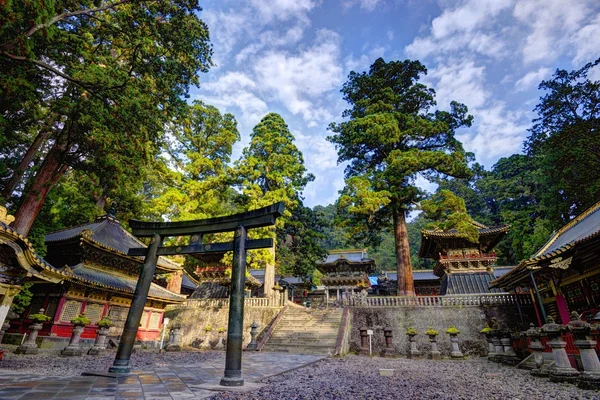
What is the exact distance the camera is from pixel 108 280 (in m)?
13.0

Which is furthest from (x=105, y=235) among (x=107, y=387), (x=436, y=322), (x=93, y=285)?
(x=436, y=322)

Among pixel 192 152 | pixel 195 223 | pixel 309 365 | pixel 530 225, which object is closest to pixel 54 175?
pixel 195 223

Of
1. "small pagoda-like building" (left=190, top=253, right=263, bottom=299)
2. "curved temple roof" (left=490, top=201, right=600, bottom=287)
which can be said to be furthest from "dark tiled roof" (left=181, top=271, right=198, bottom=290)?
"curved temple roof" (left=490, top=201, right=600, bottom=287)

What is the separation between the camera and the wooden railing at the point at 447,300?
13.8 m

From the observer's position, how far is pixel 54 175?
961 cm

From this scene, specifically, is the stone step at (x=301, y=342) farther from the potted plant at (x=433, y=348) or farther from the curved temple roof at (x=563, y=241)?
the curved temple roof at (x=563, y=241)

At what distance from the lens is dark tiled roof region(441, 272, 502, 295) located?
17.6m

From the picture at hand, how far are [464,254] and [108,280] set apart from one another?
22032 mm

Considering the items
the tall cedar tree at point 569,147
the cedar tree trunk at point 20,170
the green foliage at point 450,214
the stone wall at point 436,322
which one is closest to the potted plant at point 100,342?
the cedar tree trunk at point 20,170

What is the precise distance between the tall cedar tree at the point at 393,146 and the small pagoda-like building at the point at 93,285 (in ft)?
39.1

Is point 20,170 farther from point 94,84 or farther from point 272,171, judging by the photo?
point 272,171

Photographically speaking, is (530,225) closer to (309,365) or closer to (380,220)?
(380,220)

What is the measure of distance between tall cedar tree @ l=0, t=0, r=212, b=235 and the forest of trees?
1.8 inches

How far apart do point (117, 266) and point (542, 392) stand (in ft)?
54.3
